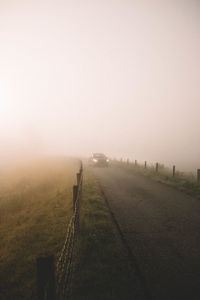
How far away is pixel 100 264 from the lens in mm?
4020

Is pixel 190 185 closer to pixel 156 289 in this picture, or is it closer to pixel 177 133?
pixel 156 289

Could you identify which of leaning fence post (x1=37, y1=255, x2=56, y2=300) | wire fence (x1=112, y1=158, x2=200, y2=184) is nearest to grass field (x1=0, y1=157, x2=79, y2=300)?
leaning fence post (x1=37, y1=255, x2=56, y2=300)

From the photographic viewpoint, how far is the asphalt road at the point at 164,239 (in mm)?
3393

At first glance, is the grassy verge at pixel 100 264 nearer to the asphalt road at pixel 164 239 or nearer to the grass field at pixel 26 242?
the asphalt road at pixel 164 239

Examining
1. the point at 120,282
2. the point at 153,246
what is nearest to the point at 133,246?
the point at 153,246

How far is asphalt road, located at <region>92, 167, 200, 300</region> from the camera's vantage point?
339 centimetres

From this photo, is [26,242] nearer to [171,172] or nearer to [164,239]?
[164,239]

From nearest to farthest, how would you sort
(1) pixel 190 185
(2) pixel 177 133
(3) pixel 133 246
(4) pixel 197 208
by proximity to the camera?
(3) pixel 133 246 < (4) pixel 197 208 < (1) pixel 190 185 < (2) pixel 177 133

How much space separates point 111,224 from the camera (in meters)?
6.15

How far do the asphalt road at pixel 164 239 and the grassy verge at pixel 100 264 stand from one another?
407 mm

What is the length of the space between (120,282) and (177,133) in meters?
132

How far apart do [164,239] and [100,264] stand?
2.26 metres

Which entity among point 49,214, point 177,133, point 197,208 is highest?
point 177,133

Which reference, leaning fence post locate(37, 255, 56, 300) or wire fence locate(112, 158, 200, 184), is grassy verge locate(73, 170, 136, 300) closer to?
leaning fence post locate(37, 255, 56, 300)
